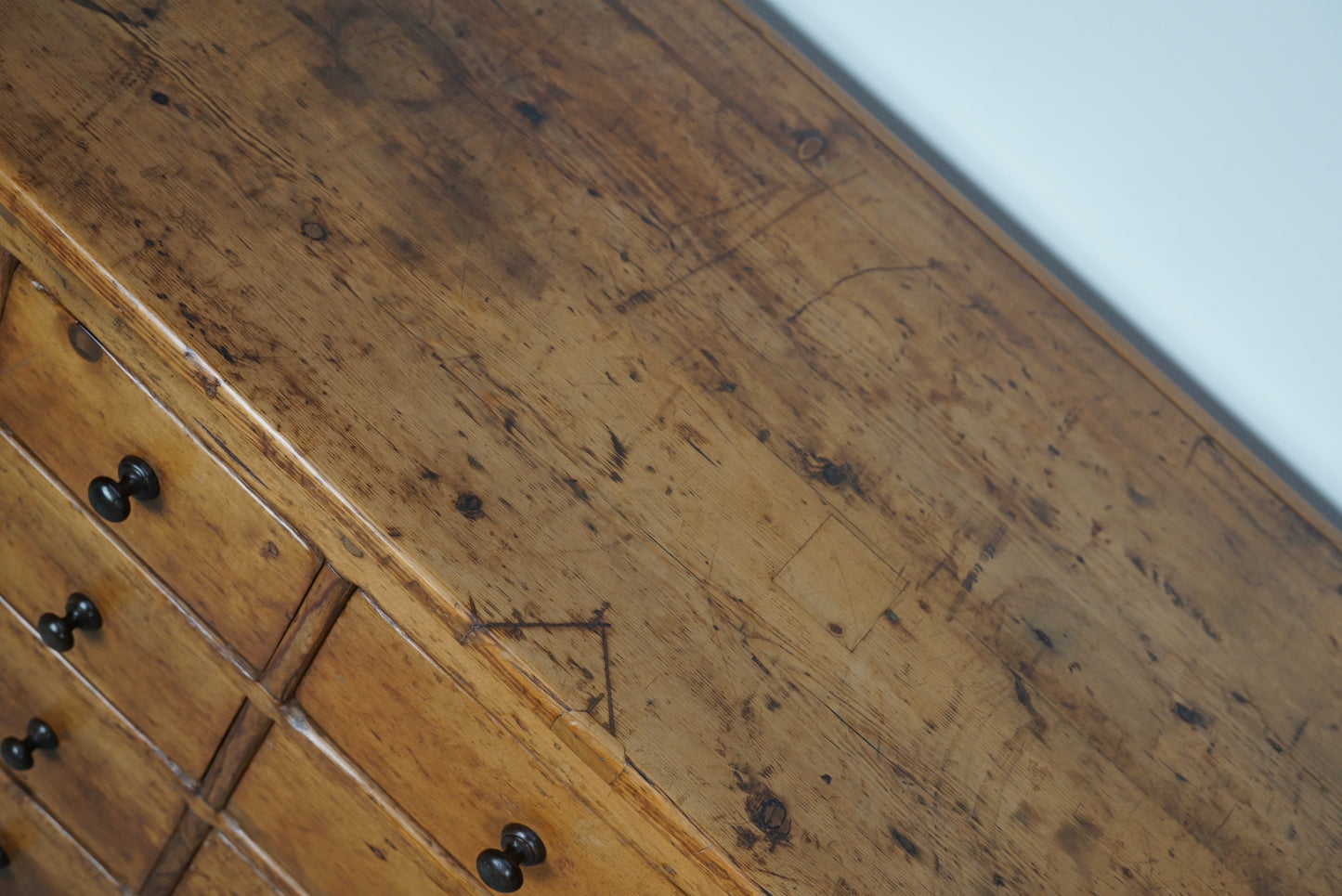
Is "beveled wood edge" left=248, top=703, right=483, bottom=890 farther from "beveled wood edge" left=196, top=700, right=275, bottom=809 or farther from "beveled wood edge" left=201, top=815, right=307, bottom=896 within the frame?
"beveled wood edge" left=201, top=815, right=307, bottom=896

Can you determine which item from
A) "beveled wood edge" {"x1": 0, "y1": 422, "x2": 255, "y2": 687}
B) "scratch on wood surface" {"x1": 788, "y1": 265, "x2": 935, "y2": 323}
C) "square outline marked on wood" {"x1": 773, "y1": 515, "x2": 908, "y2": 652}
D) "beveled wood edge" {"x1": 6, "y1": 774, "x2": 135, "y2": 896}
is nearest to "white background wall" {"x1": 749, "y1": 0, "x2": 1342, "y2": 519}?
"scratch on wood surface" {"x1": 788, "y1": 265, "x2": 935, "y2": 323}

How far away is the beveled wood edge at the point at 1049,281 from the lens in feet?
3.06

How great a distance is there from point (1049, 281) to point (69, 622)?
3.11ft

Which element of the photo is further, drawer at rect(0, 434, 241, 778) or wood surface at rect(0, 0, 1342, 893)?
drawer at rect(0, 434, 241, 778)

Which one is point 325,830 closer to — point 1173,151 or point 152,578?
point 152,578

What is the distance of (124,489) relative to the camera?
2.20 ft

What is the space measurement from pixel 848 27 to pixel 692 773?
85 cm

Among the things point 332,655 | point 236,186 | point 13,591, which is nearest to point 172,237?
point 236,186

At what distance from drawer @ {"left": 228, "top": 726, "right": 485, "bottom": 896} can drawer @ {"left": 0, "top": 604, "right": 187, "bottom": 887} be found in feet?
0.35

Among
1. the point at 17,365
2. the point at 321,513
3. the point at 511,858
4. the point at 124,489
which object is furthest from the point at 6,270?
the point at 511,858

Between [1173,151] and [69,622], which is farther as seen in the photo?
[1173,151]

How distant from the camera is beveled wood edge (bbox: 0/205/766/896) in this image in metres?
0.55

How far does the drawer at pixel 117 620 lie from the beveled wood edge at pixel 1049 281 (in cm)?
78

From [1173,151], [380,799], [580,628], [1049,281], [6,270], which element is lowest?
[380,799]
